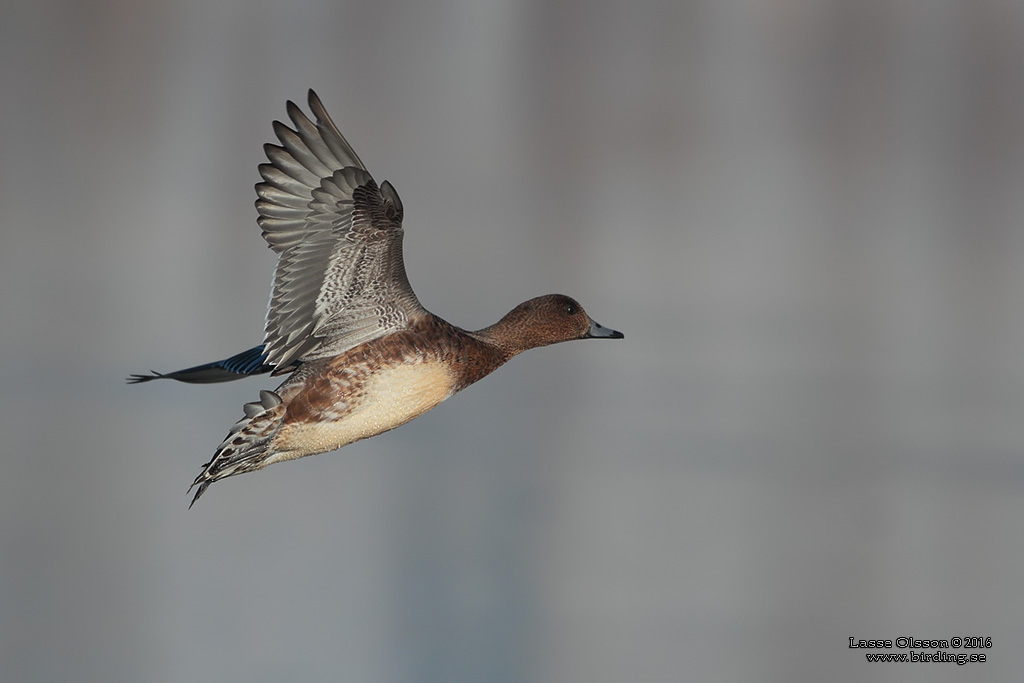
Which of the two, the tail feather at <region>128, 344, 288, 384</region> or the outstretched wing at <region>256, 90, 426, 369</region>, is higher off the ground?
the outstretched wing at <region>256, 90, 426, 369</region>

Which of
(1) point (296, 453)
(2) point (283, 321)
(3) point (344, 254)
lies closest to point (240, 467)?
(1) point (296, 453)

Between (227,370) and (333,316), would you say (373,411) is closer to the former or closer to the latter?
(333,316)

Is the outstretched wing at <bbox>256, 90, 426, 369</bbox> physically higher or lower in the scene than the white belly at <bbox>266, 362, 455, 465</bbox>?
higher

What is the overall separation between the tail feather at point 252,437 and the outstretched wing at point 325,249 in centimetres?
6

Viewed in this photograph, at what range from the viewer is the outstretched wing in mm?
1259

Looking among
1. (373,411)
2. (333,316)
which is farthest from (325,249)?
(373,411)

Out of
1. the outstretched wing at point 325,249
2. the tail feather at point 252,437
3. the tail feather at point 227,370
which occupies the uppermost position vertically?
the outstretched wing at point 325,249

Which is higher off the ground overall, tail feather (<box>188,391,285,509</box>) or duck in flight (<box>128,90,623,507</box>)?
duck in flight (<box>128,90,623,507</box>)

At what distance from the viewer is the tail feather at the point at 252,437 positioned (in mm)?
1200

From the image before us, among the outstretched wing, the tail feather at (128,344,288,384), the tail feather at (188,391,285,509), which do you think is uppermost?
the outstretched wing

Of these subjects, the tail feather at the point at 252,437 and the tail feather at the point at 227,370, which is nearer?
the tail feather at the point at 252,437

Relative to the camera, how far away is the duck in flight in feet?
4.05

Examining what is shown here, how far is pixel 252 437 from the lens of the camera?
48.0 inches

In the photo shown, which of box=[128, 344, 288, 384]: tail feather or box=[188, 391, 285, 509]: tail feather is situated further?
box=[128, 344, 288, 384]: tail feather
